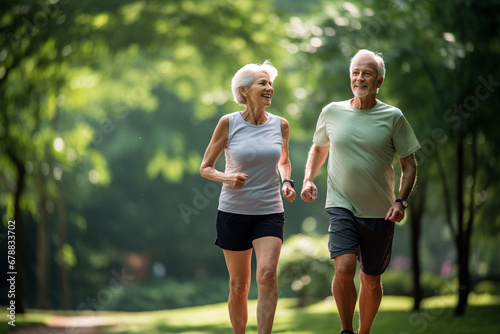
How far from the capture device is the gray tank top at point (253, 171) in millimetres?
4598

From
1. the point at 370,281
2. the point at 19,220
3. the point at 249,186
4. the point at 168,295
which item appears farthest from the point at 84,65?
the point at 168,295

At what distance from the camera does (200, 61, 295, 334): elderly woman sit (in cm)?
458

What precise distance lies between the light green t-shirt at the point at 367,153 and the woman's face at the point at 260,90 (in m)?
0.51

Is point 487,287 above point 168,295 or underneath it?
above

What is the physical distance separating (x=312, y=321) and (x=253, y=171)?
242 inches

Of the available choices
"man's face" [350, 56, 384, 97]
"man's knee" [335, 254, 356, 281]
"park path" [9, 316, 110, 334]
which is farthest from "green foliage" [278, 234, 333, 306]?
"man's face" [350, 56, 384, 97]

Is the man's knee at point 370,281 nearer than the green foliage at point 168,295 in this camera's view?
Yes

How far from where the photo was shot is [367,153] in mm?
4543

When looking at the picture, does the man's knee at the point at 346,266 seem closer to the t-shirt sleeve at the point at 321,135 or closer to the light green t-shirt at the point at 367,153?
the light green t-shirt at the point at 367,153

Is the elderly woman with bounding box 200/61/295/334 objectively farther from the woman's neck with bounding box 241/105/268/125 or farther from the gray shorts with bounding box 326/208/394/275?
the gray shorts with bounding box 326/208/394/275

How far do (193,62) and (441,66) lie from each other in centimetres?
849

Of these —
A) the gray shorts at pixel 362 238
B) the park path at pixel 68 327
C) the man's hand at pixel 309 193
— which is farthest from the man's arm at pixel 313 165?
→ the park path at pixel 68 327

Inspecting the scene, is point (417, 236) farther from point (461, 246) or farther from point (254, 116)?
point (254, 116)

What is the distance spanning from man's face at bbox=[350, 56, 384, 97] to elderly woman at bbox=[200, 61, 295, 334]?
1.92 ft
